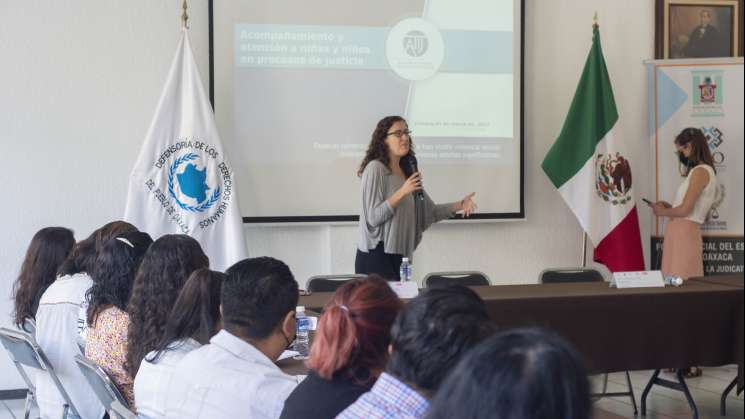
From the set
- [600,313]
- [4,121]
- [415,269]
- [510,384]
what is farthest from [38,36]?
[510,384]

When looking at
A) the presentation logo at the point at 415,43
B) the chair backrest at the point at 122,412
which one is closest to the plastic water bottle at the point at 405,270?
the presentation logo at the point at 415,43

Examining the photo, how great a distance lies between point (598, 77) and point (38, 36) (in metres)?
Answer: 3.60

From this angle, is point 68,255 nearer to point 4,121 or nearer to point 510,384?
point 4,121

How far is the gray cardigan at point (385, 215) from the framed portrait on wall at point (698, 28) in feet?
8.31

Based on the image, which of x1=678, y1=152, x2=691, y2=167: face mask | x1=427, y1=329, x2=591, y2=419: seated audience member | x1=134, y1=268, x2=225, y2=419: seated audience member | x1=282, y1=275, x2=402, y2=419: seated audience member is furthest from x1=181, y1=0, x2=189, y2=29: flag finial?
x1=427, y1=329, x2=591, y2=419: seated audience member

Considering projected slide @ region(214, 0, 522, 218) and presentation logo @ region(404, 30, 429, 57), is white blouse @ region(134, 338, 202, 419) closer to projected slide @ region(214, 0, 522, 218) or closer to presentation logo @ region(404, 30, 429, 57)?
projected slide @ region(214, 0, 522, 218)

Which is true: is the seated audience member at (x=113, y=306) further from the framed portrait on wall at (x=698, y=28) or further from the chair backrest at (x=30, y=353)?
the framed portrait on wall at (x=698, y=28)

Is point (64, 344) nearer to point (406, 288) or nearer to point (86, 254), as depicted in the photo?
point (86, 254)

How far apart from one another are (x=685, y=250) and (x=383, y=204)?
2.30 metres

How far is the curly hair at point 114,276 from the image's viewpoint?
2.90 metres

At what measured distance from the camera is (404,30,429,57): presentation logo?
231 inches

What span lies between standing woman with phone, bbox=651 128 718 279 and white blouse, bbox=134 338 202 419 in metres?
4.35

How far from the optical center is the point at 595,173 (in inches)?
241

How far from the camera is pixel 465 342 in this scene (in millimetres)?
1542
